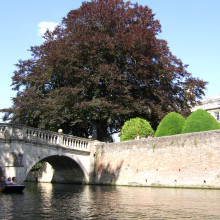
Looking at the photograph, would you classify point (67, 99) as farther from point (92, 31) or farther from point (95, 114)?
point (92, 31)

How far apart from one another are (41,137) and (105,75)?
7315 millimetres

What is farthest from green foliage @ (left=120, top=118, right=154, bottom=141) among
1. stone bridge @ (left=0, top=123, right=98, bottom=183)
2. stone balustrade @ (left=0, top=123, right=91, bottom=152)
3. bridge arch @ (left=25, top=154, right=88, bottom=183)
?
bridge arch @ (left=25, top=154, right=88, bottom=183)

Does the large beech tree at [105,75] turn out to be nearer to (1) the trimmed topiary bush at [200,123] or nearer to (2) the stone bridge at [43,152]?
(2) the stone bridge at [43,152]

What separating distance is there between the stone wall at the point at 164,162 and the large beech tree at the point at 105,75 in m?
3.95

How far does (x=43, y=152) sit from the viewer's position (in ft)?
69.6

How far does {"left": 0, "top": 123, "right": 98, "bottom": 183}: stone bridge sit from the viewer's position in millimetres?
18688

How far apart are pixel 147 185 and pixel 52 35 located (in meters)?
17.3

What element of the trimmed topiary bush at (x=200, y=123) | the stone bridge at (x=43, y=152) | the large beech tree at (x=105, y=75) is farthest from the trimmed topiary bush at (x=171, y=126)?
the stone bridge at (x=43, y=152)

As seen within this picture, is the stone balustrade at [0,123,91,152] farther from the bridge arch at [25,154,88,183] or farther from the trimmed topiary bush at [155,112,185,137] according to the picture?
the trimmed topiary bush at [155,112,185,137]

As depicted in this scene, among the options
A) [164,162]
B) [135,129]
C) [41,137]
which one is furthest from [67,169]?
[164,162]

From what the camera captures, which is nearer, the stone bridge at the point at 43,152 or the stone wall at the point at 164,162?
the stone wall at the point at 164,162

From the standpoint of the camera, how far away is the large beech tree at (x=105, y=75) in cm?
2575

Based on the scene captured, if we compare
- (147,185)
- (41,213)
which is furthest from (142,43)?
(41,213)

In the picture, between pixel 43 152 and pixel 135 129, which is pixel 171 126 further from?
pixel 43 152
